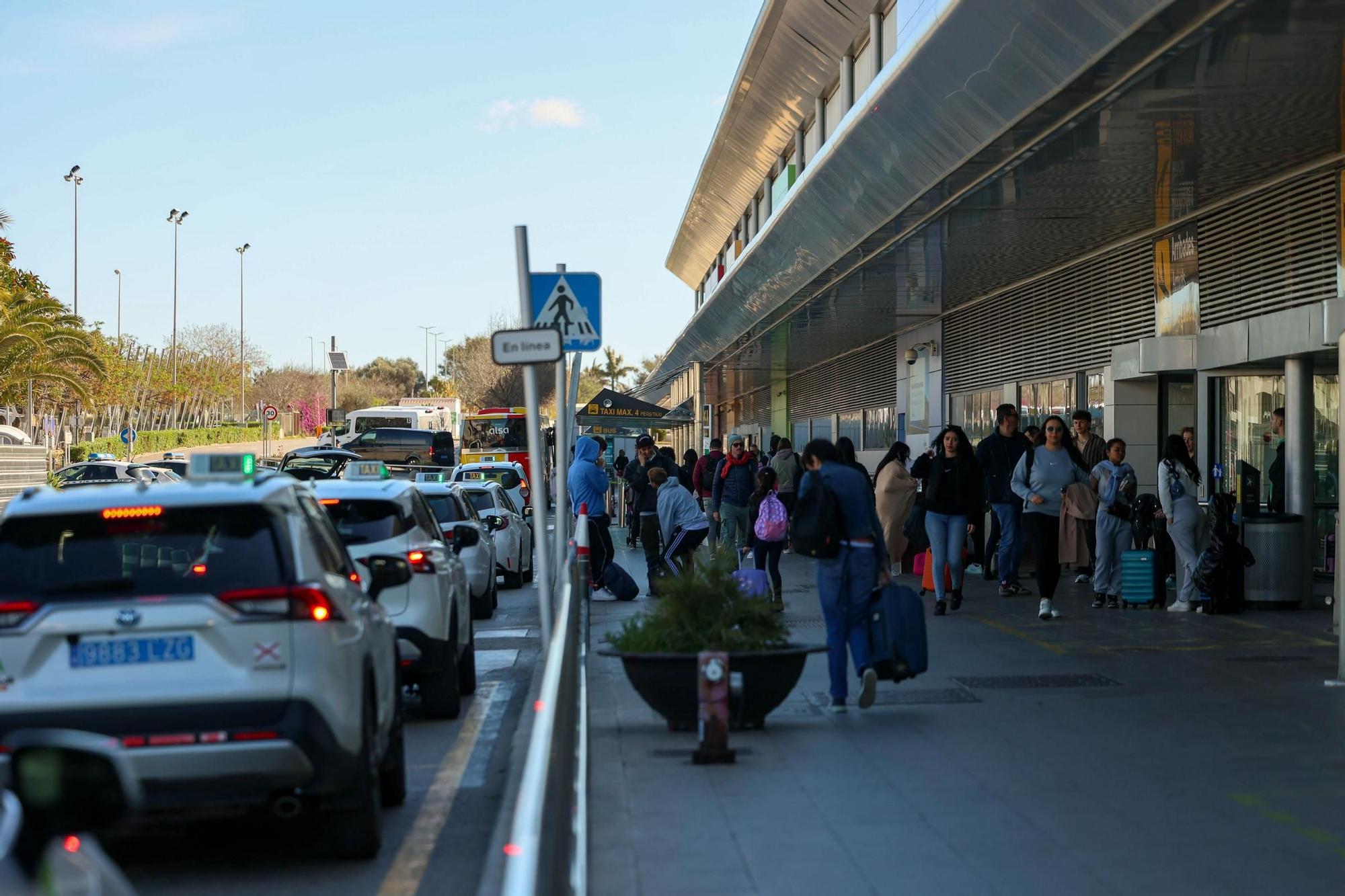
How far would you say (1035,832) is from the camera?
6508mm

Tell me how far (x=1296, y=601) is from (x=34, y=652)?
1253 centimetres

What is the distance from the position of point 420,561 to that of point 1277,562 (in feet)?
29.0

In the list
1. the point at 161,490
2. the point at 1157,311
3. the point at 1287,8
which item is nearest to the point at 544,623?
the point at 161,490

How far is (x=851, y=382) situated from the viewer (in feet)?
131

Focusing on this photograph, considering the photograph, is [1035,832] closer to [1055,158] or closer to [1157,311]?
[1055,158]

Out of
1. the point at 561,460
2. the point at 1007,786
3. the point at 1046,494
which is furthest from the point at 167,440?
the point at 1007,786

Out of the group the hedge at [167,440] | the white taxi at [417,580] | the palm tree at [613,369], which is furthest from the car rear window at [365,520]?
the palm tree at [613,369]

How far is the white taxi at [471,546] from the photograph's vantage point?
16.5m

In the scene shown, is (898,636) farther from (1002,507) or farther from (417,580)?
(1002,507)

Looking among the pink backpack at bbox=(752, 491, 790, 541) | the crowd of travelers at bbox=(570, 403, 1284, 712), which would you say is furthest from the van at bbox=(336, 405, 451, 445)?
the pink backpack at bbox=(752, 491, 790, 541)

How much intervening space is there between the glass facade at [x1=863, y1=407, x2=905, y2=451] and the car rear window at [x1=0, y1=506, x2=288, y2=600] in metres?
27.8

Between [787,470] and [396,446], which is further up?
[396,446]

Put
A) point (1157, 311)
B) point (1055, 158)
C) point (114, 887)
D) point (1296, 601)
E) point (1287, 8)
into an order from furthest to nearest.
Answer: point (1157, 311), point (1296, 601), point (1055, 158), point (1287, 8), point (114, 887)

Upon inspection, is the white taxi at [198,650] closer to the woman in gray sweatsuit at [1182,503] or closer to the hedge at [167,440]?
the woman in gray sweatsuit at [1182,503]
